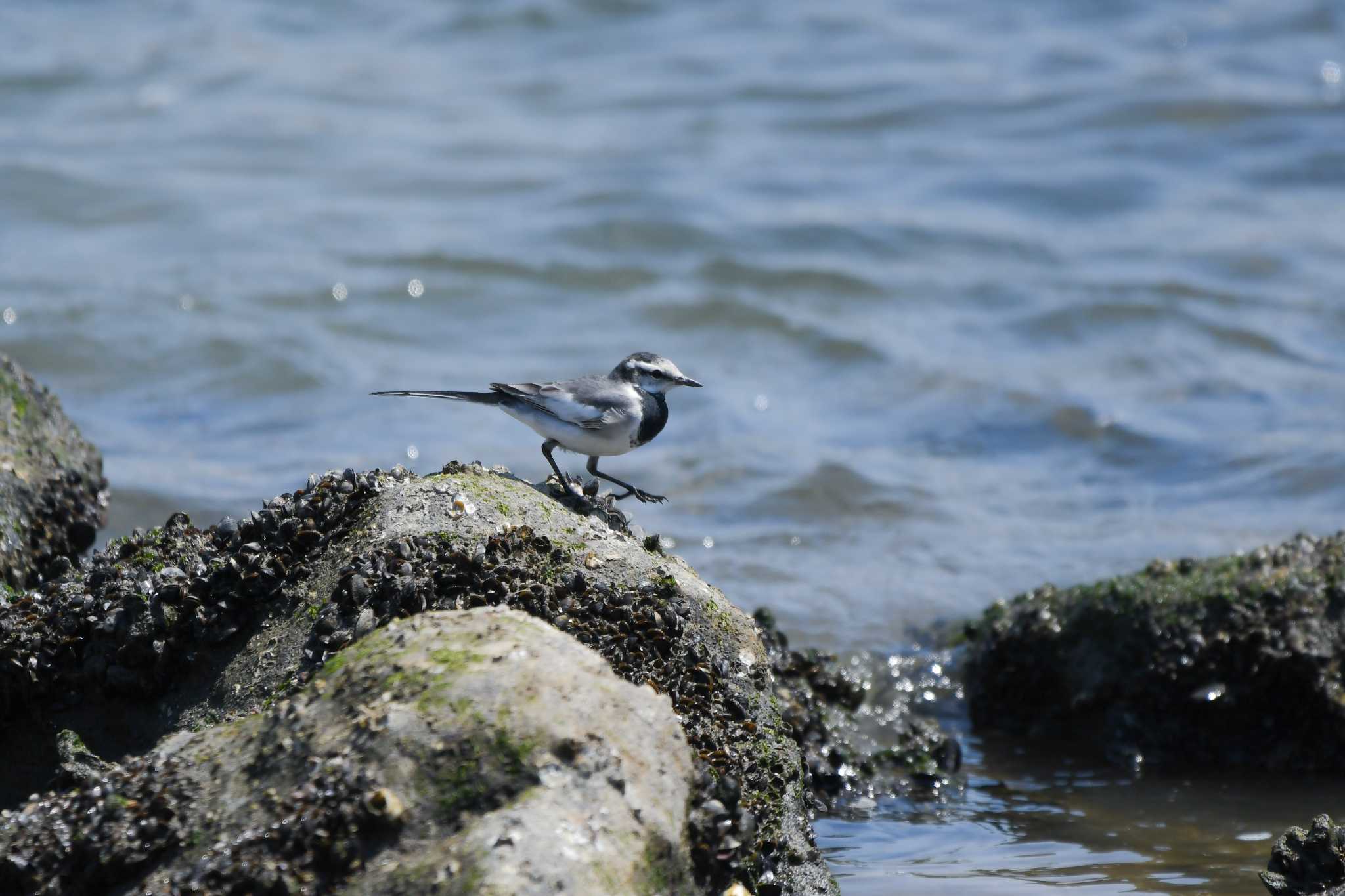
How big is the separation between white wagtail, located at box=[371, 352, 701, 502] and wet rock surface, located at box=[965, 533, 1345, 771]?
2.85 meters

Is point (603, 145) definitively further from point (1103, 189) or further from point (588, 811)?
point (588, 811)

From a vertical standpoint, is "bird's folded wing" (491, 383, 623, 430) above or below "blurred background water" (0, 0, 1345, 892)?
below

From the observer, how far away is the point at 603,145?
19.5m

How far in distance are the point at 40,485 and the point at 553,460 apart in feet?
8.77

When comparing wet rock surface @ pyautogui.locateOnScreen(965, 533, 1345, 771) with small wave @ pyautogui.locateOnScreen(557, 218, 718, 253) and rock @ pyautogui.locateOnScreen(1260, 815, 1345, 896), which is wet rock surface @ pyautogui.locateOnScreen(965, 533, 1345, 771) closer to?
rock @ pyautogui.locateOnScreen(1260, 815, 1345, 896)

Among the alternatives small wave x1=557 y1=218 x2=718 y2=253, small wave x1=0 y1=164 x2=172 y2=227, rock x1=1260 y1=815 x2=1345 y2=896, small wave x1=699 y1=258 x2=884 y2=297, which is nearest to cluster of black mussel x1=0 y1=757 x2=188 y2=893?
rock x1=1260 y1=815 x2=1345 y2=896

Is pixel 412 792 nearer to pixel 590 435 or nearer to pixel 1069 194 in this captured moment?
pixel 590 435

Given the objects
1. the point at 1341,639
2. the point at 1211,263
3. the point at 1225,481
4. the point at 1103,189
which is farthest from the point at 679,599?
the point at 1103,189

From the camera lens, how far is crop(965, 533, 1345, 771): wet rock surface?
24.2 feet

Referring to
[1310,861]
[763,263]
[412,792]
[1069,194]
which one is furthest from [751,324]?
[412,792]

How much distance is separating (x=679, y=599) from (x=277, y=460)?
7.21 meters

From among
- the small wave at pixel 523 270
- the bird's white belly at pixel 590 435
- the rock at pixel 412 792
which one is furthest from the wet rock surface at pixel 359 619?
the small wave at pixel 523 270

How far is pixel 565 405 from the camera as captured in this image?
6.44 meters

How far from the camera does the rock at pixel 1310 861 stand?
182 inches
